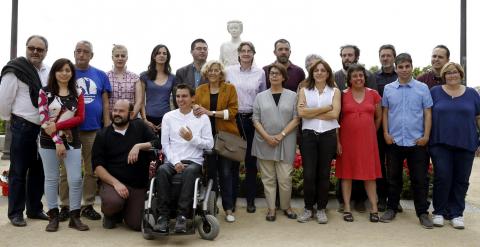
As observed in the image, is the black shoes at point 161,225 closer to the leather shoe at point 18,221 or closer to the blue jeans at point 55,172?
the blue jeans at point 55,172

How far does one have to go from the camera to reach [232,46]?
7.88 m

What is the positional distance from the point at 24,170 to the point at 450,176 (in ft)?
15.3

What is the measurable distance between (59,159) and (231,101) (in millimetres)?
1924

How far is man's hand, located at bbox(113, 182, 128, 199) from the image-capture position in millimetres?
4848

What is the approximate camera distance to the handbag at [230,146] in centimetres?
516

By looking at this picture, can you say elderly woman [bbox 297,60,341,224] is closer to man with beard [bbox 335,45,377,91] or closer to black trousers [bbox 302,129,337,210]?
black trousers [bbox 302,129,337,210]

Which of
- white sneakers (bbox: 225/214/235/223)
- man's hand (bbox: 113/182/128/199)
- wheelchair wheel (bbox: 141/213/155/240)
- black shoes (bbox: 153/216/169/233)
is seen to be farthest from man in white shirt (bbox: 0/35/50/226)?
white sneakers (bbox: 225/214/235/223)

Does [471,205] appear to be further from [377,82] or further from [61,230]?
[61,230]

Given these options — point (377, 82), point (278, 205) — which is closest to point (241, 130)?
point (278, 205)

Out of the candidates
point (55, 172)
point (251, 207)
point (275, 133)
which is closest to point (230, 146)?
point (275, 133)

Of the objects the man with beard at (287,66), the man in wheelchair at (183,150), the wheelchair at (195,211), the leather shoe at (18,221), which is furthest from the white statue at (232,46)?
the leather shoe at (18,221)

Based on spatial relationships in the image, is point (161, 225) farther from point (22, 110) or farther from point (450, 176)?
point (450, 176)

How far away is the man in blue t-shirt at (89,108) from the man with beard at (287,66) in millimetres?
1999

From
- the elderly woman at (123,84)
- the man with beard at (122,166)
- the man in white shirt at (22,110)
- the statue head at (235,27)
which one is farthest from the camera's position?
the statue head at (235,27)
